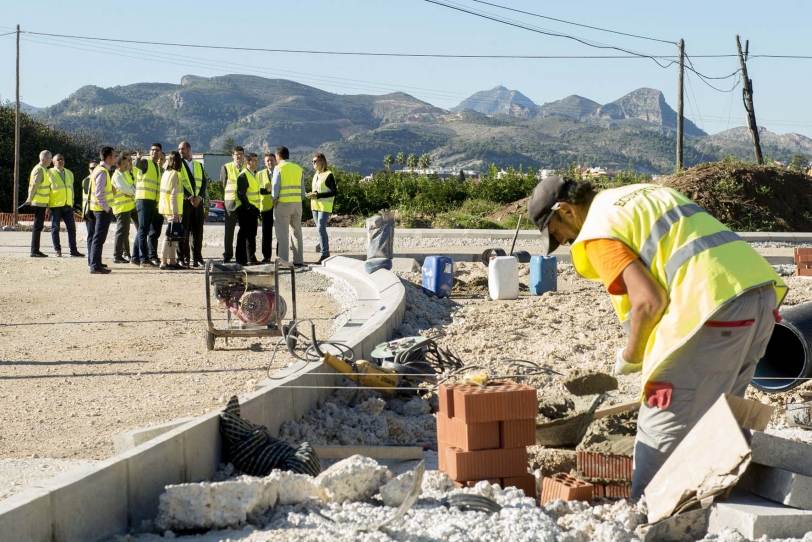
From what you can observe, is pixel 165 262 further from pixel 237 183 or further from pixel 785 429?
pixel 785 429

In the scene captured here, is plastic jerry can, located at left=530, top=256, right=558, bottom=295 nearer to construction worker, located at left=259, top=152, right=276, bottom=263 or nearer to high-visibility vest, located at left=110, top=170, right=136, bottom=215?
construction worker, located at left=259, top=152, right=276, bottom=263

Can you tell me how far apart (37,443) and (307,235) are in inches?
585

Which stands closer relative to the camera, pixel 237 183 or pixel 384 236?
pixel 384 236

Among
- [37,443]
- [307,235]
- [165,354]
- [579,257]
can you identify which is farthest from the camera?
[307,235]

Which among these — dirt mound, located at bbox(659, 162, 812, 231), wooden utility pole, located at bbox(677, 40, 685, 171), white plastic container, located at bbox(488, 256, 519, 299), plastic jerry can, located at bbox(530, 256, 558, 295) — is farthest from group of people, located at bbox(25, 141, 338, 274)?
wooden utility pole, located at bbox(677, 40, 685, 171)

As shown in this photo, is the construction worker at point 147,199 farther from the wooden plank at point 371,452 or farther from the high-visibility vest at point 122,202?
the wooden plank at point 371,452

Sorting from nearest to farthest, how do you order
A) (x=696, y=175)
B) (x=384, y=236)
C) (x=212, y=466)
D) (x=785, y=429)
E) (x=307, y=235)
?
(x=212, y=466) → (x=785, y=429) → (x=384, y=236) → (x=307, y=235) → (x=696, y=175)

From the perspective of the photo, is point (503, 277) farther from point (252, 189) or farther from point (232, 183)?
point (232, 183)

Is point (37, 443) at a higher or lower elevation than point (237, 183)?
lower

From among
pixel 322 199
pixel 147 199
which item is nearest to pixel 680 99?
pixel 322 199

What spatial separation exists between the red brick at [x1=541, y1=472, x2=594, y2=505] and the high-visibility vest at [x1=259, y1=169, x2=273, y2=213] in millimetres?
10267

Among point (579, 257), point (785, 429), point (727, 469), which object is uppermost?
point (579, 257)

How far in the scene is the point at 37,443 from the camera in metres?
5.04

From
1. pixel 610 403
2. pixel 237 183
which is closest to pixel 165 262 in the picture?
pixel 237 183
